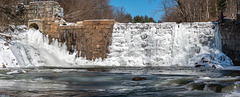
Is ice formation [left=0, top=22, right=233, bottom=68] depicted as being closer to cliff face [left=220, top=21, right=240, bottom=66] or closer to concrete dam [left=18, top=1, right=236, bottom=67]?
concrete dam [left=18, top=1, right=236, bottom=67]

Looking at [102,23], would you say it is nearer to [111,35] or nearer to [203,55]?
[111,35]

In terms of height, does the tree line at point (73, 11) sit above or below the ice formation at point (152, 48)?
above

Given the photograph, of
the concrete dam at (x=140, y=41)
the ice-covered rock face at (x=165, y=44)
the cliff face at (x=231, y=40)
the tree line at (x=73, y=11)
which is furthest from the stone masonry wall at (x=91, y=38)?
the cliff face at (x=231, y=40)

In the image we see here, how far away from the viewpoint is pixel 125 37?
14.9 m

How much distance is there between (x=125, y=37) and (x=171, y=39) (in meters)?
2.44

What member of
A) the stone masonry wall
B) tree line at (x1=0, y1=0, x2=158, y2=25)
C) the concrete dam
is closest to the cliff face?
the concrete dam

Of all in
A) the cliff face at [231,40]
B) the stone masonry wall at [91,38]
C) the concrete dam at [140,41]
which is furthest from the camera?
the stone masonry wall at [91,38]

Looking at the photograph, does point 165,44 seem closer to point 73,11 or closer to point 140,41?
point 140,41

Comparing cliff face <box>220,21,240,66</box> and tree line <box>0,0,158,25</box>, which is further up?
tree line <box>0,0,158,25</box>

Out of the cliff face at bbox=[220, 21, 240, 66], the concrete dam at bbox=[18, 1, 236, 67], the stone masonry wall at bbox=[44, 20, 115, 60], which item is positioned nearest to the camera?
the cliff face at bbox=[220, 21, 240, 66]

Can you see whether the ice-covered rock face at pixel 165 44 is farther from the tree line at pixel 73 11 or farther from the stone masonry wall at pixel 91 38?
the tree line at pixel 73 11

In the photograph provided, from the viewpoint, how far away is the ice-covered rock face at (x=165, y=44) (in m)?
13.8

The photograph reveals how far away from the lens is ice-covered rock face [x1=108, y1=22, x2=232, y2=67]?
13.8m

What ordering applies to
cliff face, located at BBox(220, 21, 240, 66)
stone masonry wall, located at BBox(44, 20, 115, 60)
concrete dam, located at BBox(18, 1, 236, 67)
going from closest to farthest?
cliff face, located at BBox(220, 21, 240, 66) → concrete dam, located at BBox(18, 1, 236, 67) → stone masonry wall, located at BBox(44, 20, 115, 60)
